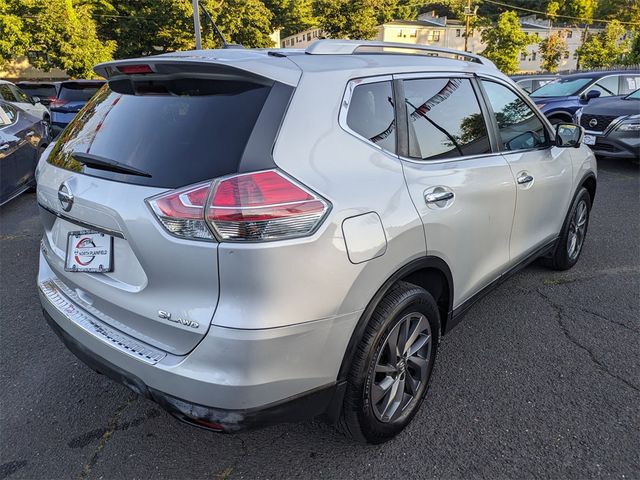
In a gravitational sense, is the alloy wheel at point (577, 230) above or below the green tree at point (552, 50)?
above

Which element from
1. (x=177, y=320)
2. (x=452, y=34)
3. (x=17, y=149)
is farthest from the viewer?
(x=452, y=34)

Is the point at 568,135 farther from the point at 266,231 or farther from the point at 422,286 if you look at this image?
the point at 266,231

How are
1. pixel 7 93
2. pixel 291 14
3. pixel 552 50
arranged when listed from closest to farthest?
1. pixel 7 93
2. pixel 552 50
3. pixel 291 14

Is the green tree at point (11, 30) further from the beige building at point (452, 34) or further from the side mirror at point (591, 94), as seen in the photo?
the beige building at point (452, 34)

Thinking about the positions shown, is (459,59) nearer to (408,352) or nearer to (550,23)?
(408,352)

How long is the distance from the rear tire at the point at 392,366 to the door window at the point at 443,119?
2.35 ft

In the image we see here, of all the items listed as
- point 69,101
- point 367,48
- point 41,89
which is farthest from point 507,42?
point 367,48

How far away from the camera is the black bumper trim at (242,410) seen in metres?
1.70

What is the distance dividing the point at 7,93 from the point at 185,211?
1059cm

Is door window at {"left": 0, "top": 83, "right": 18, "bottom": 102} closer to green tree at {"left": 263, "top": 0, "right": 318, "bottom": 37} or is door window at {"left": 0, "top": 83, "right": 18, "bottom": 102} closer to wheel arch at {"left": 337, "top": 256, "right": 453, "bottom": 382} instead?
wheel arch at {"left": 337, "top": 256, "right": 453, "bottom": 382}

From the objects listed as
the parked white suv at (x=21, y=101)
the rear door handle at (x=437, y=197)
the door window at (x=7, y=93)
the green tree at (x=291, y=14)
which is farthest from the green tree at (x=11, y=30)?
the rear door handle at (x=437, y=197)

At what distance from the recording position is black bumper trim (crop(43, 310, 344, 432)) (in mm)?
1698

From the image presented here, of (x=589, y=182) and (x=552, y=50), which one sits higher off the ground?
(x=589, y=182)

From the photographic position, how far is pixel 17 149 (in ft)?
20.5
